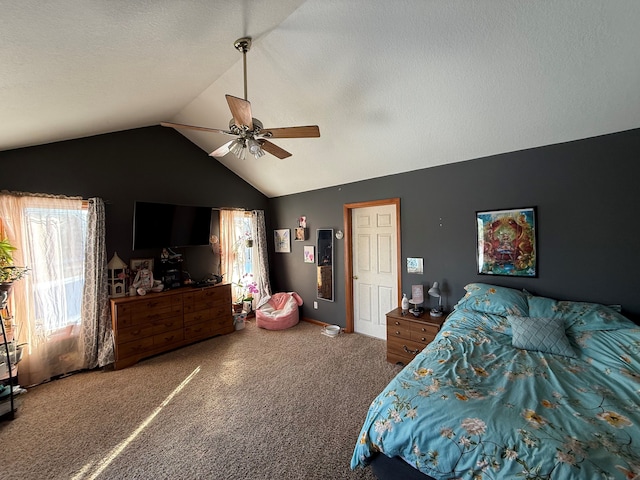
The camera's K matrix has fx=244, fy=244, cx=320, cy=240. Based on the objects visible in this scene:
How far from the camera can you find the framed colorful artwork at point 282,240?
4.88 m

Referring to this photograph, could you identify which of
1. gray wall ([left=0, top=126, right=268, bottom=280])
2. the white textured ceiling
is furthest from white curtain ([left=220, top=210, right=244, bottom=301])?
the white textured ceiling

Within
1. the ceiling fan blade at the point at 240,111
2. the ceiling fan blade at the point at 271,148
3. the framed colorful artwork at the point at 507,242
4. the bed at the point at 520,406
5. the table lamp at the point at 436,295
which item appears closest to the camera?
the bed at the point at 520,406

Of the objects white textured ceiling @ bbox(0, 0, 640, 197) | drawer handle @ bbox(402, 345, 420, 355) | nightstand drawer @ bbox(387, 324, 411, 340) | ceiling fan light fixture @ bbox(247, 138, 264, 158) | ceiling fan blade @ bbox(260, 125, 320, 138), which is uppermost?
white textured ceiling @ bbox(0, 0, 640, 197)

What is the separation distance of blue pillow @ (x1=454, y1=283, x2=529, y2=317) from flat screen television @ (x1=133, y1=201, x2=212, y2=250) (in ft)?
12.2

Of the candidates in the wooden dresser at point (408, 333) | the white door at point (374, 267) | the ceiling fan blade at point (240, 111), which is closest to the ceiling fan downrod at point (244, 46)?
the ceiling fan blade at point (240, 111)

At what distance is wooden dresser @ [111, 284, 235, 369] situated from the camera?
297cm

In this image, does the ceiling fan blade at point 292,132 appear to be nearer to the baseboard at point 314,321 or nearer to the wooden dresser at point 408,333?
the wooden dresser at point 408,333

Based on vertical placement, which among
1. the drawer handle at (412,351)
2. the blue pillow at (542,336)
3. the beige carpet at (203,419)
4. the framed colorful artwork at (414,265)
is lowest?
the beige carpet at (203,419)

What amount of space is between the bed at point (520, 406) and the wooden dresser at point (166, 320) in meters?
2.97

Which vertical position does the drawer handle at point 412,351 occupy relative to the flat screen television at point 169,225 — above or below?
below

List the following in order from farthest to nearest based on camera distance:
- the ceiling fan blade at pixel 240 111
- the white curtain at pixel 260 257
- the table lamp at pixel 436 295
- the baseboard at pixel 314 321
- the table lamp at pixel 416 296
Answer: the white curtain at pixel 260 257
the baseboard at pixel 314 321
the table lamp at pixel 416 296
the table lamp at pixel 436 295
the ceiling fan blade at pixel 240 111

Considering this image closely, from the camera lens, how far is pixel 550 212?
2.45 metres

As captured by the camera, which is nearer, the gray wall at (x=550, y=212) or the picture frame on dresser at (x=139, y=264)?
the gray wall at (x=550, y=212)

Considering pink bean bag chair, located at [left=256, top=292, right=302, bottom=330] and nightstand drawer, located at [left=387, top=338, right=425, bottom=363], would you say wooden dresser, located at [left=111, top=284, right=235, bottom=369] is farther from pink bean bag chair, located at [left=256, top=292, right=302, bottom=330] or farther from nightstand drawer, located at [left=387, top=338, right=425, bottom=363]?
nightstand drawer, located at [left=387, top=338, right=425, bottom=363]
